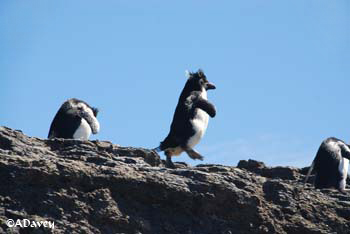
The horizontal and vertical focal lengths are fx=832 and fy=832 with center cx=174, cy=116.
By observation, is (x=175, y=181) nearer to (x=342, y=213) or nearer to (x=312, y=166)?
(x=342, y=213)

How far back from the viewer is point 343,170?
15141 mm

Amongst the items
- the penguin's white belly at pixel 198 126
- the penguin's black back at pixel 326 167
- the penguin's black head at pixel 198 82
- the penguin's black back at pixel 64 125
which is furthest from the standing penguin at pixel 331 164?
the penguin's black back at pixel 64 125

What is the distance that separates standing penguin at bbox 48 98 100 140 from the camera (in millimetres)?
16297

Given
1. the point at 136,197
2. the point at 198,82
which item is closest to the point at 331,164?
the point at 198,82

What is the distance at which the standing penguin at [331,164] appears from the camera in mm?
14542

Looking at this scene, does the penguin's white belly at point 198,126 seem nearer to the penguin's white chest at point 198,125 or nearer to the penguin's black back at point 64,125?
the penguin's white chest at point 198,125

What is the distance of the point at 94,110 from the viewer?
18250 millimetres

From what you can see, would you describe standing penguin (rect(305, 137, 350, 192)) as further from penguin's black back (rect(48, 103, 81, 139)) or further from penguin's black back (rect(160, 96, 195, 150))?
penguin's black back (rect(48, 103, 81, 139))

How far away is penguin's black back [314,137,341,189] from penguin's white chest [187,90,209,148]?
227 cm

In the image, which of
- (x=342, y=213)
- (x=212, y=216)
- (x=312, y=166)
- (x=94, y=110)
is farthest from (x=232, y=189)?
(x=94, y=110)

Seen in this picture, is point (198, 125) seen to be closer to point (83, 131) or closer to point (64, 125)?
point (83, 131)

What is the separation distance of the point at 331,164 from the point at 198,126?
2646mm

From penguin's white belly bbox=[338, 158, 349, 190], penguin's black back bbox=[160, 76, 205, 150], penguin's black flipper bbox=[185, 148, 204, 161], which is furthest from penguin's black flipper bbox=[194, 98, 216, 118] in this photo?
penguin's white belly bbox=[338, 158, 349, 190]

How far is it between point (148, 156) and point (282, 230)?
251 cm
